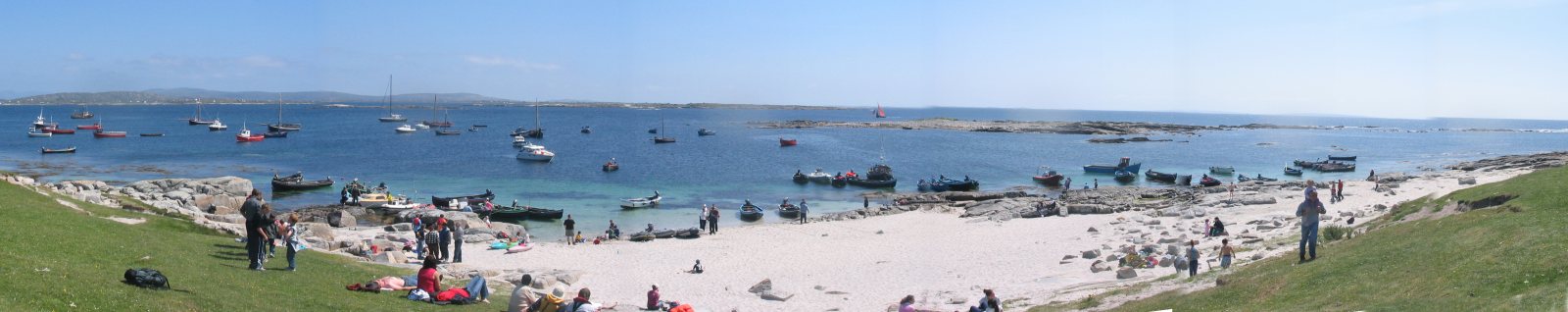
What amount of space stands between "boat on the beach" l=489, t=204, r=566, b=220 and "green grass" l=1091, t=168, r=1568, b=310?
32.3m

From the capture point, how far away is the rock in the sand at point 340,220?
3728 cm

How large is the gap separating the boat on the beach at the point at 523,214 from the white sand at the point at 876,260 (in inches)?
368

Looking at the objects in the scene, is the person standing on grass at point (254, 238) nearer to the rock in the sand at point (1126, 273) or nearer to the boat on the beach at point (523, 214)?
the rock in the sand at point (1126, 273)

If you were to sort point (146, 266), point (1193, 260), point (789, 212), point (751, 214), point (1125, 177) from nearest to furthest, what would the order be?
point (146, 266) → point (1193, 260) → point (751, 214) → point (789, 212) → point (1125, 177)

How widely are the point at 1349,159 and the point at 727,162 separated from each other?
5872cm

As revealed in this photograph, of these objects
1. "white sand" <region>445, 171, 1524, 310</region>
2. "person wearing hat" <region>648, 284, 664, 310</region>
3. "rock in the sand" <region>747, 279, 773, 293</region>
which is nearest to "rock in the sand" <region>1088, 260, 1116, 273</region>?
"white sand" <region>445, 171, 1524, 310</region>

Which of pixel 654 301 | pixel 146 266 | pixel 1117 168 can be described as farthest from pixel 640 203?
pixel 1117 168

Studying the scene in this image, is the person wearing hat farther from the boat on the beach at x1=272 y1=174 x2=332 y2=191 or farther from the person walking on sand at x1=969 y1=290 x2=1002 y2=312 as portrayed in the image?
the boat on the beach at x1=272 y1=174 x2=332 y2=191

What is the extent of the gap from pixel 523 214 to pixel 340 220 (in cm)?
844

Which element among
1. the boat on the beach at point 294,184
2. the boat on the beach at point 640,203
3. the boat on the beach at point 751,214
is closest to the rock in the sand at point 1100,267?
the boat on the beach at point 751,214

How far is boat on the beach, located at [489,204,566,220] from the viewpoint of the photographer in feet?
142

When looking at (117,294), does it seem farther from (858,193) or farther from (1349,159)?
(1349,159)

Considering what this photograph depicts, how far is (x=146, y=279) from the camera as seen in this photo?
12547mm

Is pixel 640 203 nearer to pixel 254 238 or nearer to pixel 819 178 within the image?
pixel 819 178
